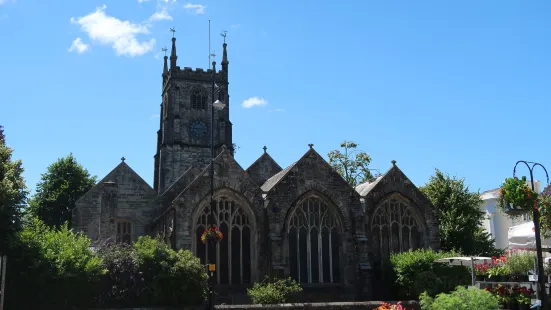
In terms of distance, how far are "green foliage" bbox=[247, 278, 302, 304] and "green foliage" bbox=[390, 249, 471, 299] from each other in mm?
5870

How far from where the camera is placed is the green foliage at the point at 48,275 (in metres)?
19.5

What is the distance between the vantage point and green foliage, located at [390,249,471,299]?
2836 centimetres

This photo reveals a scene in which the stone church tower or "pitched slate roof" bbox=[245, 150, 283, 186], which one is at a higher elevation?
the stone church tower

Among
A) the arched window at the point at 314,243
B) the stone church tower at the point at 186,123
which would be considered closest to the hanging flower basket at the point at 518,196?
the arched window at the point at 314,243

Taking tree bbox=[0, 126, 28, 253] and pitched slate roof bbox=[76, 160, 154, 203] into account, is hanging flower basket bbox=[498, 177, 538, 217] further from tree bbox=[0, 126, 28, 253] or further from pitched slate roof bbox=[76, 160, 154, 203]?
pitched slate roof bbox=[76, 160, 154, 203]

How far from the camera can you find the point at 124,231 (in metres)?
32.4

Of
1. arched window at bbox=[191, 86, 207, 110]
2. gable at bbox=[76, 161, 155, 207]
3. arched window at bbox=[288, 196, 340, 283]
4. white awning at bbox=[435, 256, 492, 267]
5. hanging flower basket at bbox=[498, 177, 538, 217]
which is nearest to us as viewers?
hanging flower basket at bbox=[498, 177, 538, 217]

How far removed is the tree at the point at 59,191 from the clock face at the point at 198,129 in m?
21.3

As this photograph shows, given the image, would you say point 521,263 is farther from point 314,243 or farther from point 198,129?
point 198,129

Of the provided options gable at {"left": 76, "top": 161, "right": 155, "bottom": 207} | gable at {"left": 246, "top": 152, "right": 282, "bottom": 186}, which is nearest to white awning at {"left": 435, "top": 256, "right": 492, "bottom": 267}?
gable at {"left": 246, "top": 152, "right": 282, "bottom": 186}

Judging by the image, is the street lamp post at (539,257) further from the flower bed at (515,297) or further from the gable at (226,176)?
the gable at (226,176)

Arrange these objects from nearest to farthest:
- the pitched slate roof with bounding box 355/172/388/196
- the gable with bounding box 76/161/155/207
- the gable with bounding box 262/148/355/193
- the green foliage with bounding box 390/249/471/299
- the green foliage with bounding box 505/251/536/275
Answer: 1. the green foliage with bounding box 505/251/536/275
2. the green foliage with bounding box 390/249/471/299
3. the gable with bounding box 262/148/355/193
4. the gable with bounding box 76/161/155/207
5. the pitched slate roof with bounding box 355/172/388/196

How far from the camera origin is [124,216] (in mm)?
32281

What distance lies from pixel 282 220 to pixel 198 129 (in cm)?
3543
